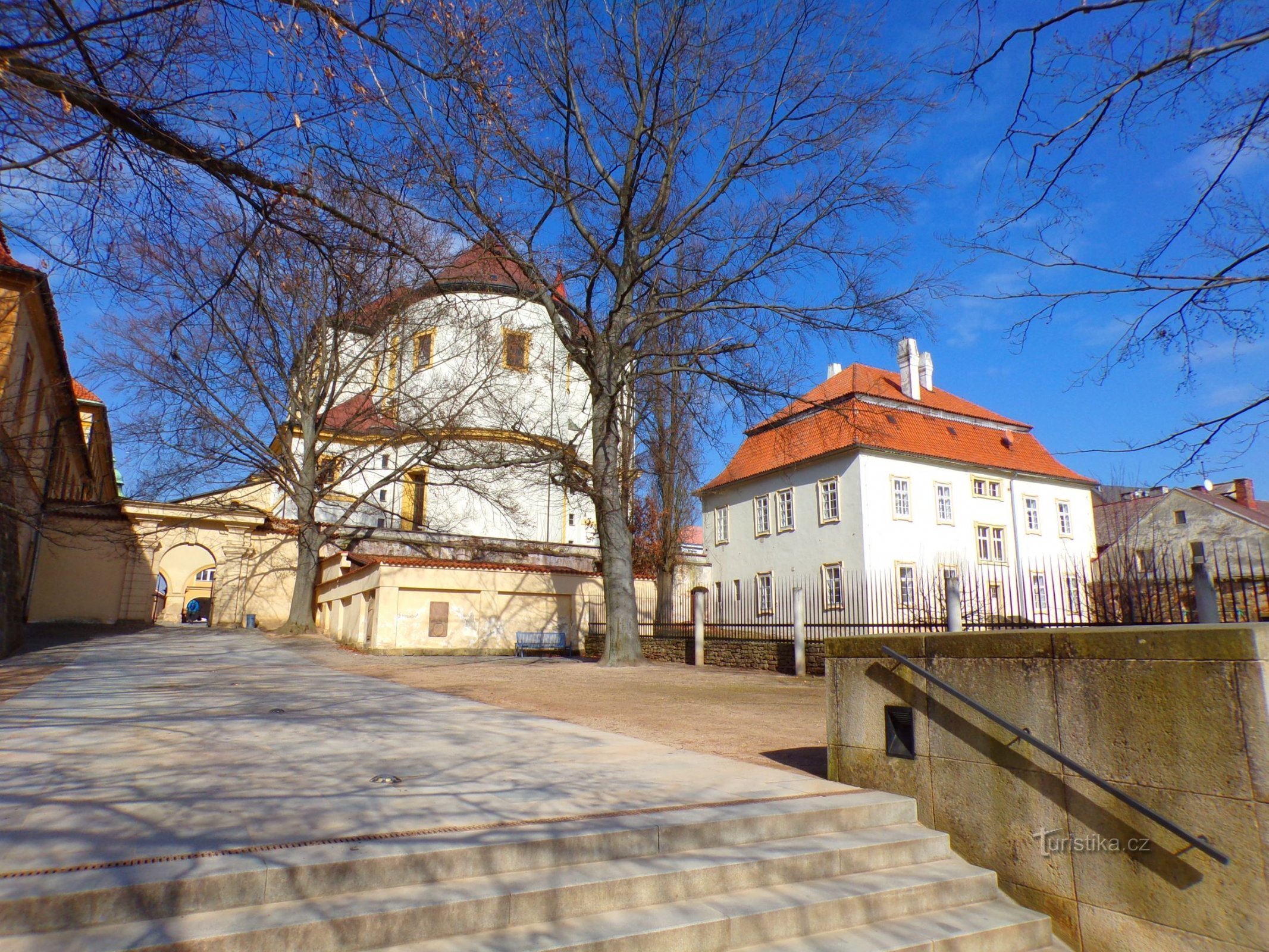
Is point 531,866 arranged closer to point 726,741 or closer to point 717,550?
point 726,741

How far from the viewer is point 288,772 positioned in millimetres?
5398

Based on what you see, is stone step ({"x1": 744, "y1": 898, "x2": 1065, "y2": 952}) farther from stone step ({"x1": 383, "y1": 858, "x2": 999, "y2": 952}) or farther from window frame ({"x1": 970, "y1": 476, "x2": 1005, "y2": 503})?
window frame ({"x1": 970, "y1": 476, "x2": 1005, "y2": 503})

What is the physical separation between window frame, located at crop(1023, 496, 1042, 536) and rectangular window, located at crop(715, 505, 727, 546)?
46.0 ft

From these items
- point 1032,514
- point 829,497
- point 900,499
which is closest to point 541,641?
point 829,497

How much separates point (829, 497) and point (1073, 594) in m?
21.2

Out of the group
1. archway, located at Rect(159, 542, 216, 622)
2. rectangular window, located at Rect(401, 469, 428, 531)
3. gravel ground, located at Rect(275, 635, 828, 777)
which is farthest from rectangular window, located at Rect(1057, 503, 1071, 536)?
archway, located at Rect(159, 542, 216, 622)

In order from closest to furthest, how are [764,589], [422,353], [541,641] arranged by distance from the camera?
[541,641]
[422,353]
[764,589]

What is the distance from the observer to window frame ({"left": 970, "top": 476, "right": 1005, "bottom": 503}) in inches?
1405

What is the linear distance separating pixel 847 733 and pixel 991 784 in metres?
1.18

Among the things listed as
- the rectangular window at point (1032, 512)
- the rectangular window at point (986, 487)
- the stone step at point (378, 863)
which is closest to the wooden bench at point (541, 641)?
the stone step at point (378, 863)

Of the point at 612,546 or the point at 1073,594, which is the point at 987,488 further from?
the point at 1073,594

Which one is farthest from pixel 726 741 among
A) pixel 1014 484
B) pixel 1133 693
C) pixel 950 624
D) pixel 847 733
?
pixel 1014 484

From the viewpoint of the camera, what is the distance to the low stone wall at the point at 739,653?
16578 mm

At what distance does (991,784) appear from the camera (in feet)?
16.3
